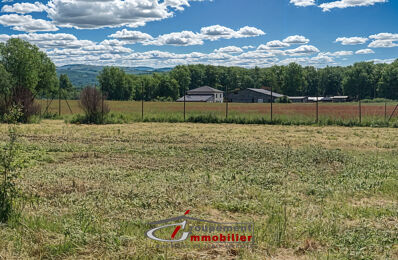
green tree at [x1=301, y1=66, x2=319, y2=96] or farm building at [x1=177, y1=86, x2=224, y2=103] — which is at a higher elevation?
green tree at [x1=301, y1=66, x2=319, y2=96]

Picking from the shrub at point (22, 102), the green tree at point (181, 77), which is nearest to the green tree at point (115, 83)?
the green tree at point (181, 77)

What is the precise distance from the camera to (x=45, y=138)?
14664 mm

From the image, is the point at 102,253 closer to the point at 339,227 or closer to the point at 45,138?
the point at 339,227

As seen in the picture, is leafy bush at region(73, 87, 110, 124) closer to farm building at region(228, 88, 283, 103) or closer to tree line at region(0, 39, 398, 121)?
tree line at region(0, 39, 398, 121)

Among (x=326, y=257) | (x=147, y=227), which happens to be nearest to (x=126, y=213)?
(x=147, y=227)

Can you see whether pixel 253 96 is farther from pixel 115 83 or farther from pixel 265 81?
pixel 115 83

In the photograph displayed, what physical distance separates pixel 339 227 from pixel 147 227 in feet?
8.31

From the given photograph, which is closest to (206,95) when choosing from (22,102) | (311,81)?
(311,81)

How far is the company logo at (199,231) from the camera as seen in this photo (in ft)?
15.3

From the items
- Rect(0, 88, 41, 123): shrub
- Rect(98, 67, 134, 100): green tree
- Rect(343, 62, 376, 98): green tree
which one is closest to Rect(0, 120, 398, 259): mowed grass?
Rect(0, 88, 41, 123): shrub

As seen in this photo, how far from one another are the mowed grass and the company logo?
17cm

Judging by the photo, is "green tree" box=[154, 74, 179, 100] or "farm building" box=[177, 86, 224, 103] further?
"green tree" box=[154, 74, 179, 100]

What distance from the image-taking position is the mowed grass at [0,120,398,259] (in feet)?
14.3

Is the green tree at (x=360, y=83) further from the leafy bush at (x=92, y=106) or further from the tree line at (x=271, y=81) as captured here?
the leafy bush at (x=92, y=106)
